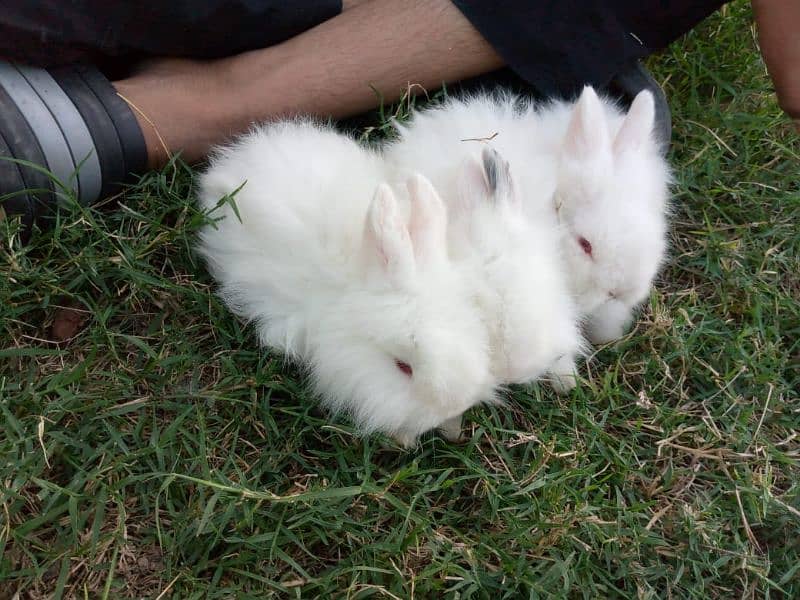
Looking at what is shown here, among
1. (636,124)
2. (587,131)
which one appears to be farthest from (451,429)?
(636,124)

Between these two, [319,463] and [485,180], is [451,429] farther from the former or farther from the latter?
[485,180]

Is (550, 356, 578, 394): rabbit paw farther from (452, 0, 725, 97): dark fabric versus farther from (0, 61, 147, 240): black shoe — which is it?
(0, 61, 147, 240): black shoe

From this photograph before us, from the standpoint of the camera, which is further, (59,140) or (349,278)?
(59,140)

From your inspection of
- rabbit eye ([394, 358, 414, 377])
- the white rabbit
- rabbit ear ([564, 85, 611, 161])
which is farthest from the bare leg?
rabbit eye ([394, 358, 414, 377])

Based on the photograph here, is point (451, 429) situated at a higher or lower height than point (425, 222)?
lower

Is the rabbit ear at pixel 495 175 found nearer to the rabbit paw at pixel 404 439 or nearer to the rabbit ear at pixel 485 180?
the rabbit ear at pixel 485 180

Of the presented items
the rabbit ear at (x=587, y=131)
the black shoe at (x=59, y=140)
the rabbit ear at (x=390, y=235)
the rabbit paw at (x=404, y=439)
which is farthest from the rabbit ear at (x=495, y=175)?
the black shoe at (x=59, y=140)
